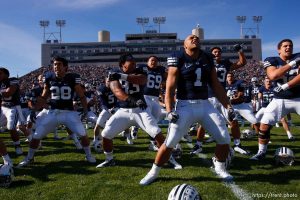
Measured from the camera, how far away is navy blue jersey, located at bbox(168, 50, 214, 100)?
5.50 m

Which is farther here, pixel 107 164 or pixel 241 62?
pixel 241 62

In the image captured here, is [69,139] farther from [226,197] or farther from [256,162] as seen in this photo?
[226,197]

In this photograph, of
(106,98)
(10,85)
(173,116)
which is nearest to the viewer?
(173,116)

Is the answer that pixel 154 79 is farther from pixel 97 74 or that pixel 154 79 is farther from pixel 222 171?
pixel 97 74

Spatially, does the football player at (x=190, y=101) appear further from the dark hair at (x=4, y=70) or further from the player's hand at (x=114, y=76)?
the dark hair at (x=4, y=70)

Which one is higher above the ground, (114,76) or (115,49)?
(115,49)

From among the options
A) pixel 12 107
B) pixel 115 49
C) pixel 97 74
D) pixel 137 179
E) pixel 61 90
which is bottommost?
pixel 137 179

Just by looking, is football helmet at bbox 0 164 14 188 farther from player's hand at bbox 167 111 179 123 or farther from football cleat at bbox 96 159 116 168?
player's hand at bbox 167 111 179 123

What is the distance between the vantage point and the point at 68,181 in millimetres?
5867

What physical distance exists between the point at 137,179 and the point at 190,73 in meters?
2.01

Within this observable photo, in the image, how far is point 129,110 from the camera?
6.45 meters

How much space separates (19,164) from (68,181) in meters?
1.79

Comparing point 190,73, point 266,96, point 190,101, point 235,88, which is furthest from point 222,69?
point 266,96

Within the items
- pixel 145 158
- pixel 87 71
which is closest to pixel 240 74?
pixel 87 71
